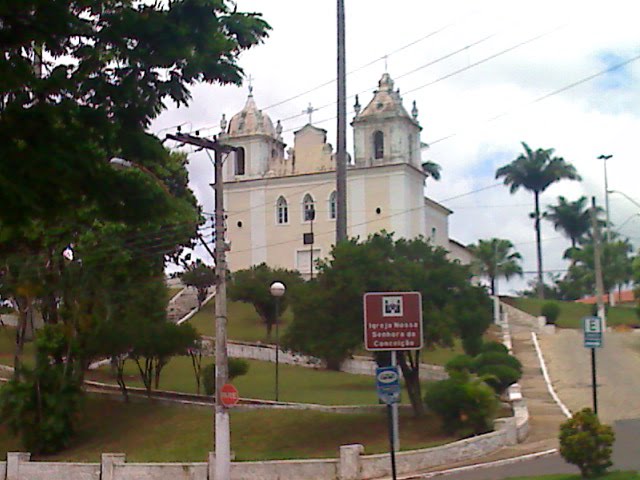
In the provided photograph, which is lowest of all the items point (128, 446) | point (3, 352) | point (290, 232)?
point (128, 446)

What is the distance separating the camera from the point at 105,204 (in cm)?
1059

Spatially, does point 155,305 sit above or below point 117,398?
above

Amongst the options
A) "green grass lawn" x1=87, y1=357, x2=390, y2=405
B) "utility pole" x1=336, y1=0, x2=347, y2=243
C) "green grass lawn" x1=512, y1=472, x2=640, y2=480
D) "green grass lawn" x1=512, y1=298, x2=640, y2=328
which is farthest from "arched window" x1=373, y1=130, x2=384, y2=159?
"green grass lawn" x1=512, y1=472, x2=640, y2=480

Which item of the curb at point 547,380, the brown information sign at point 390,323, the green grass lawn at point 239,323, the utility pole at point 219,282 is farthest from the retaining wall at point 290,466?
the green grass lawn at point 239,323

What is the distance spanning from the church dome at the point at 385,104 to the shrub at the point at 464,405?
45.0 metres

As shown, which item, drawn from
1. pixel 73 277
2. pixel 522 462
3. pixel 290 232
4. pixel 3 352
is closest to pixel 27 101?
pixel 522 462

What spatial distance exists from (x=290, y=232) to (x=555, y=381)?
37269 mm

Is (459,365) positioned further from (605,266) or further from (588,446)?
(605,266)

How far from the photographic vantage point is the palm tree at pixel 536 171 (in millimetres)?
73438

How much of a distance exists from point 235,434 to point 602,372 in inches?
610

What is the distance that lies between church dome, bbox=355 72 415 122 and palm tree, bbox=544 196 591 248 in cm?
1879

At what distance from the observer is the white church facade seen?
6631cm

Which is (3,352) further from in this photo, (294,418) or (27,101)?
(27,101)

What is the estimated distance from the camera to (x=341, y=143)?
113 feet
